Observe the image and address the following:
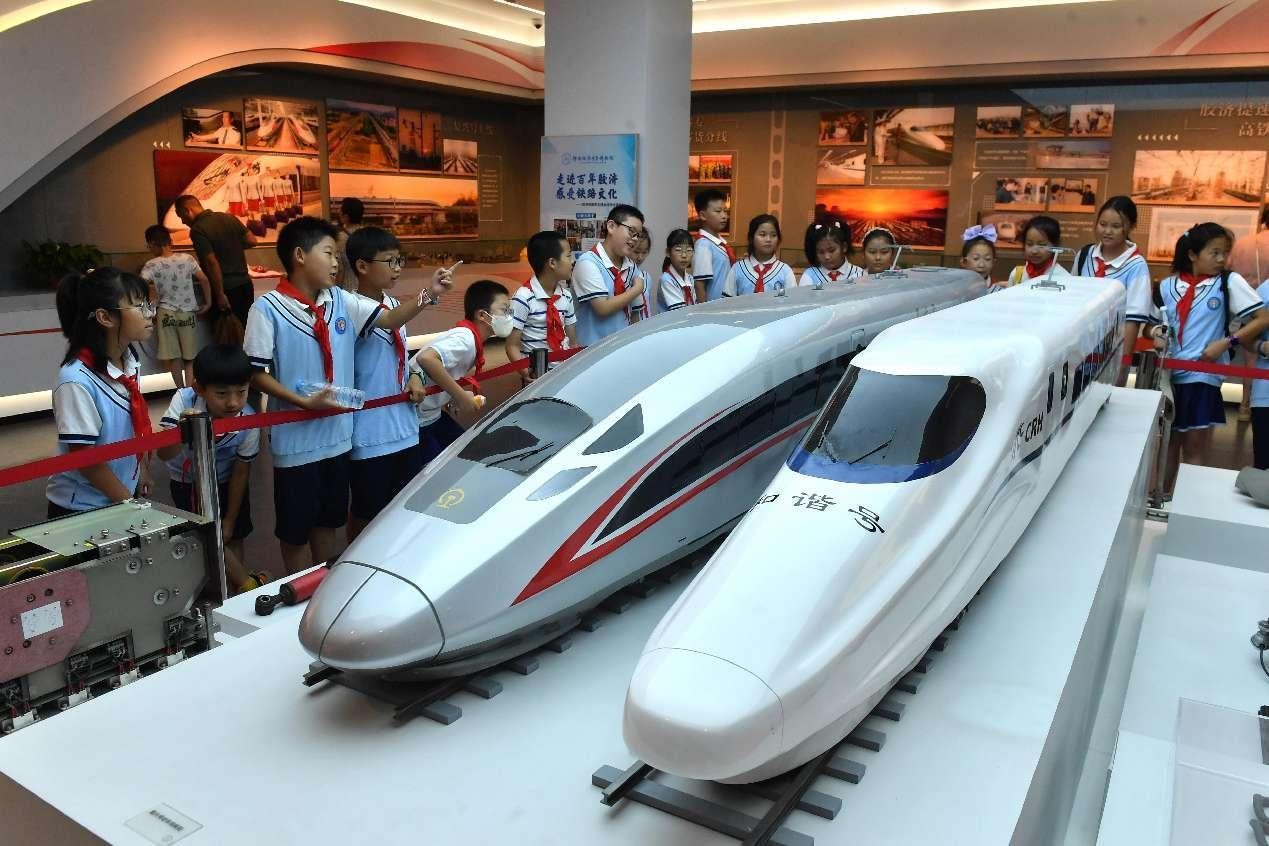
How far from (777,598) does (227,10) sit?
10.9m

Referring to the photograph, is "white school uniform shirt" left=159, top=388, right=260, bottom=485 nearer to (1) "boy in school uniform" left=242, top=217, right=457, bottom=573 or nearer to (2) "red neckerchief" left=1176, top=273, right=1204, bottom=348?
(1) "boy in school uniform" left=242, top=217, right=457, bottom=573

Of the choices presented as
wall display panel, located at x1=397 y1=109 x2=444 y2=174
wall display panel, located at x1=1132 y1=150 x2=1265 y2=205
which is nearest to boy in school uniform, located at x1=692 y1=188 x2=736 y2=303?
wall display panel, located at x1=1132 y1=150 x2=1265 y2=205

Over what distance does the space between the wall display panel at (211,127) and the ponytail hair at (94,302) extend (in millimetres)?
8588

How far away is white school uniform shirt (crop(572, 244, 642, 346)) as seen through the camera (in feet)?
21.5

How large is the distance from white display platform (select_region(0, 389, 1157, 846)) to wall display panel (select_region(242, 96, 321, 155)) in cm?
1048

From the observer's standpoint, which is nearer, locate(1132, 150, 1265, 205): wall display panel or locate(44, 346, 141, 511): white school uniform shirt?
locate(44, 346, 141, 511): white school uniform shirt

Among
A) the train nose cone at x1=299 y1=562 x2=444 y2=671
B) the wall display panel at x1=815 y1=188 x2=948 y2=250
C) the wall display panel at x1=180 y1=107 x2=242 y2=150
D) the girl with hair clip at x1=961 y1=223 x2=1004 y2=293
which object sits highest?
the wall display panel at x1=180 y1=107 x2=242 y2=150

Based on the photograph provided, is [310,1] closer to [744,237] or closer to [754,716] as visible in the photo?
[744,237]

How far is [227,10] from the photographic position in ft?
35.3

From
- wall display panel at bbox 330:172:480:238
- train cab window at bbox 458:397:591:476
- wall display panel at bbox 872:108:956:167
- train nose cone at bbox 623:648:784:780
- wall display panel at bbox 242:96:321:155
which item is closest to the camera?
train nose cone at bbox 623:648:784:780

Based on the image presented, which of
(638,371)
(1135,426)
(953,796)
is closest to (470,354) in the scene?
(638,371)

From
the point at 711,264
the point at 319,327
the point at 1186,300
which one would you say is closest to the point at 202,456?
the point at 319,327

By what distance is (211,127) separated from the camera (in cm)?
1177

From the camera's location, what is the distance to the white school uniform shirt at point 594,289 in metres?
6.55
